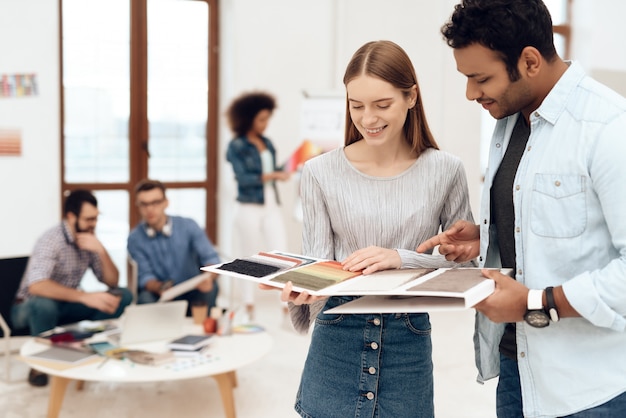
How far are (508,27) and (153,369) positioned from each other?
107 inches

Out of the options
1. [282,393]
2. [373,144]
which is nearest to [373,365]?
[373,144]

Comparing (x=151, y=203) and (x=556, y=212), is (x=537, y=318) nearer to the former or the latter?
(x=556, y=212)

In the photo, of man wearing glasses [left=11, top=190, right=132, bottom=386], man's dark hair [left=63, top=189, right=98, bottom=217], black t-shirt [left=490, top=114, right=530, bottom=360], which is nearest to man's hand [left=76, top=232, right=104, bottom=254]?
man wearing glasses [left=11, top=190, right=132, bottom=386]

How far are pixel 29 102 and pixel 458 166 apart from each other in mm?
4517

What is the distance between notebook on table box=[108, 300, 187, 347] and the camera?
395 cm

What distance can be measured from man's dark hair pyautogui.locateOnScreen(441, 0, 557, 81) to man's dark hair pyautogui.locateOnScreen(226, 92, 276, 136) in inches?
174

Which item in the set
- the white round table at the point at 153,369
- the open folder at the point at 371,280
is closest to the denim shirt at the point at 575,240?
the open folder at the point at 371,280

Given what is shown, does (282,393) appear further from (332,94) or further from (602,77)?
(602,77)

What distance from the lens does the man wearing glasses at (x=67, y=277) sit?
4543 millimetres

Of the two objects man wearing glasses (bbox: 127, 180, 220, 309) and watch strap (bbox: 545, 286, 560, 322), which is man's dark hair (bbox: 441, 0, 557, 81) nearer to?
watch strap (bbox: 545, 286, 560, 322)

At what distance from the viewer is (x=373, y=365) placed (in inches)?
71.1

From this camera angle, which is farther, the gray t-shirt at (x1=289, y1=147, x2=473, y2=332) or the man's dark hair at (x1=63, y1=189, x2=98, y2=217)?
the man's dark hair at (x1=63, y1=189, x2=98, y2=217)

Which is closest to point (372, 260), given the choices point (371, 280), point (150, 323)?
point (371, 280)

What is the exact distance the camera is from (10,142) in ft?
18.1
